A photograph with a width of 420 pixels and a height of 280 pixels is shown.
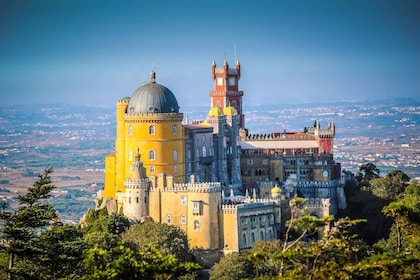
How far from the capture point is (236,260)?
85938 mm

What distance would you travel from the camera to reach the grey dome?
101m

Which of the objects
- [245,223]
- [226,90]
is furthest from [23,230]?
[226,90]

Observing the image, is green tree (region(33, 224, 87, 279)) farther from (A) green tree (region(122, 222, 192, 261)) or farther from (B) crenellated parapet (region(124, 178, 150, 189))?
(B) crenellated parapet (region(124, 178, 150, 189))

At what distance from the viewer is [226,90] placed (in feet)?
440

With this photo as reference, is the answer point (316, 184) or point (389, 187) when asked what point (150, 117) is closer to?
point (316, 184)

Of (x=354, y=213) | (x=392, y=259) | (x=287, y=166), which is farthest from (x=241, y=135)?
(x=392, y=259)

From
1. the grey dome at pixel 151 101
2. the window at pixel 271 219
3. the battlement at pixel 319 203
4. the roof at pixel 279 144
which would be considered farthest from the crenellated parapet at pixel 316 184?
the grey dome at pixel 151 101

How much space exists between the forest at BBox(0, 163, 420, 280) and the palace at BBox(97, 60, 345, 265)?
2.14 meters

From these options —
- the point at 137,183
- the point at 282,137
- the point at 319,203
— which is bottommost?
the point at 319,203

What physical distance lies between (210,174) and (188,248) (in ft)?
55.9

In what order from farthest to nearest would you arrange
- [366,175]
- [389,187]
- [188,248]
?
[366,175] < [389,187] < [188,248]

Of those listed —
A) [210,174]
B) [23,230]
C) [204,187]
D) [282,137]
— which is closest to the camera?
[23,230]

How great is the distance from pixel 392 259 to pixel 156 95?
155 ft

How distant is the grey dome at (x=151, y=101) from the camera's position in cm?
10075
